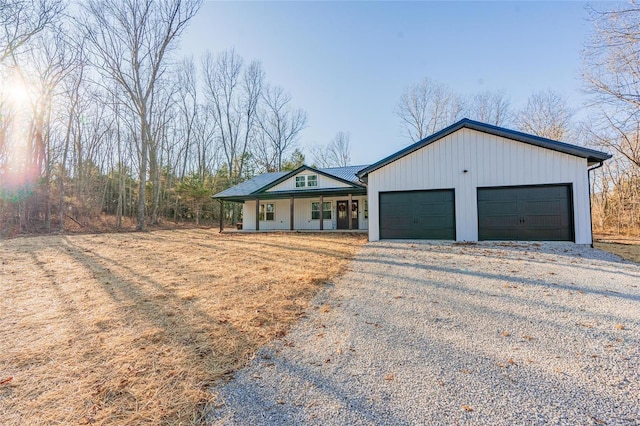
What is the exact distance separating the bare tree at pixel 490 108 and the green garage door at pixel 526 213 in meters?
18.5

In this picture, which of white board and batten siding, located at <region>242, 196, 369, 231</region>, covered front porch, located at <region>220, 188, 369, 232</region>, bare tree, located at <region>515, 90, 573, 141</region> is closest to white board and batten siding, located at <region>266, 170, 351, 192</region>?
covered front porch, located at <region>220, 188, 369, 232</region>

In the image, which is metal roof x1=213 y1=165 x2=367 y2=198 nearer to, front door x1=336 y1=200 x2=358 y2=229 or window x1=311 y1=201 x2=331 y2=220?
front door x1=336 y1=200 x2=358 y2=229

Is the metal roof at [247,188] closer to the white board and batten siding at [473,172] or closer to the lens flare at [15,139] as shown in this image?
the white board and batten siding at [473,172]

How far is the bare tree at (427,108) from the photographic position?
2491 centimetres

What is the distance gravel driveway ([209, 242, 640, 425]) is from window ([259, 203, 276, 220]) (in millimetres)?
14672

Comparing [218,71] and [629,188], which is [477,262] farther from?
[218,71]

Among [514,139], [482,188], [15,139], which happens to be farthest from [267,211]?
[15,139]

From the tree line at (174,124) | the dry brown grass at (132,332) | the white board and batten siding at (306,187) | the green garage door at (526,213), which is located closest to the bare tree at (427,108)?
the tree line at (174,124)

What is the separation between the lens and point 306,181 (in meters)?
17.2

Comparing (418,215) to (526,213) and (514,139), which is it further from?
(514,139)

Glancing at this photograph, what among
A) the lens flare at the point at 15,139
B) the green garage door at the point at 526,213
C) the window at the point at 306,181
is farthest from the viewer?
the window at the point at 306,181

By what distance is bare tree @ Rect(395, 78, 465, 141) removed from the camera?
24906mm

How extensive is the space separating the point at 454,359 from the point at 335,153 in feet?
108

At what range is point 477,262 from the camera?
665 cm
